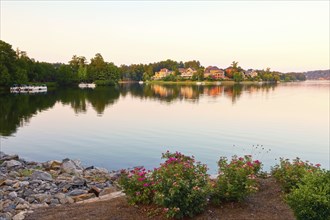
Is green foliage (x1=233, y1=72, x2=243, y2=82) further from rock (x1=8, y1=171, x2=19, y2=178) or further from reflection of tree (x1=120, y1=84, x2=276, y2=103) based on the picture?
rock (x1=8, y1=171, x2=19, y2=178)

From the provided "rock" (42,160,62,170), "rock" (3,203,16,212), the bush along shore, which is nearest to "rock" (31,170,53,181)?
the bush along shore

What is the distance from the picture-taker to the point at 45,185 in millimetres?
12938

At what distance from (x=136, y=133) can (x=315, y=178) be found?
72.0 ft

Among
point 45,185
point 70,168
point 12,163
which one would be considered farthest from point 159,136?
point 45,185

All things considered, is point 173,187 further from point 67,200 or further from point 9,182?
point 9,182

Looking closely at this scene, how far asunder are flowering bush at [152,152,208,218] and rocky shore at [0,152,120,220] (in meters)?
4.13

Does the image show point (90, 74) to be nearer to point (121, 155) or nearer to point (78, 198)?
point (121, 155)

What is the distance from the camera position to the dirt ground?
25.8ft

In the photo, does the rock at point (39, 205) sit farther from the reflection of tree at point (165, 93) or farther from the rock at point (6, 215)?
the reflection of tree at point (165, 93)

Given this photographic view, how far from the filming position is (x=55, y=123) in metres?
34.3

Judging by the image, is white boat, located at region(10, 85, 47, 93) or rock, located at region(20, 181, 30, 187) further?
white boat, located at region(10, 85, 47, 93)

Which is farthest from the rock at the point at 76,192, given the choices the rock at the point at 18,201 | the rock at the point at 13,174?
the rock at the point at 13,174

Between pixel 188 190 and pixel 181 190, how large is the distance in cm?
16

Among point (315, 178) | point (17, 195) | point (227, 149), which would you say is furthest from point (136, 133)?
point (315, 178)
